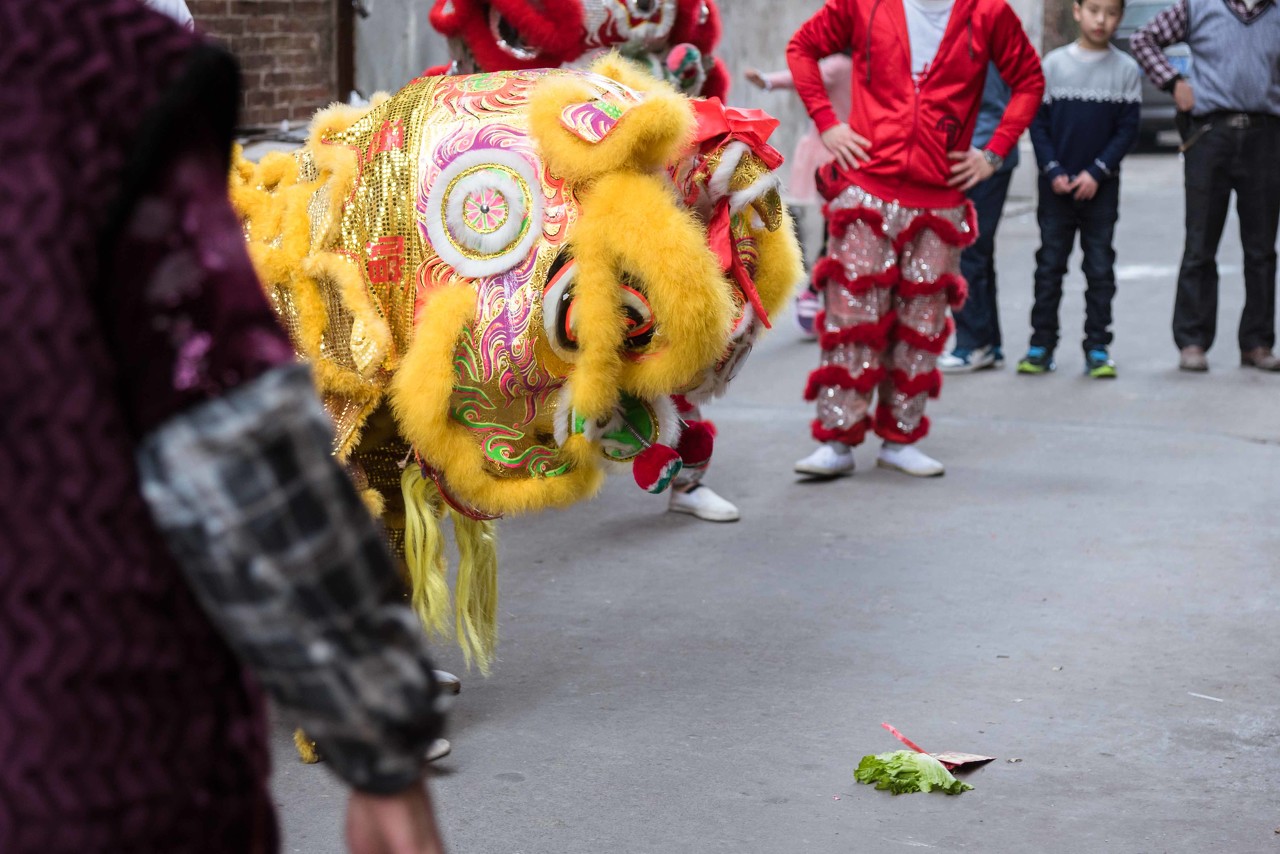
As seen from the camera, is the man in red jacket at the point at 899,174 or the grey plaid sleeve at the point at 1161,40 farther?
the grey plaid sleeve at the point at 1161,40

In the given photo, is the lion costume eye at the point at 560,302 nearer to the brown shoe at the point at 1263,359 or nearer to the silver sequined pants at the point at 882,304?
the silver sequined pants at the point at 882,304

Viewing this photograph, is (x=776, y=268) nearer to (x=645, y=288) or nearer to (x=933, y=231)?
(x=645, y=288)

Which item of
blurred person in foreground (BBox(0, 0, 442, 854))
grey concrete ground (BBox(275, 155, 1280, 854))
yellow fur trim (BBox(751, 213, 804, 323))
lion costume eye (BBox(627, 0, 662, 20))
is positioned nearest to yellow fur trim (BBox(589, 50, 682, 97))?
yellow fur trim (BBox(751, 213, 804, 323))

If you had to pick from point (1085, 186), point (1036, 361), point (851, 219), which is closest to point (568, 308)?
point (851, 219)

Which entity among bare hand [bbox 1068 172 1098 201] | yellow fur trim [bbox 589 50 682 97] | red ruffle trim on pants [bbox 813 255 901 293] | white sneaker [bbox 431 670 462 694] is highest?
yellow fur trim [bbox 589 50 682 97]

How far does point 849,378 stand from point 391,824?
465 centimetres

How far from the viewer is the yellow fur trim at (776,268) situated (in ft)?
10.5

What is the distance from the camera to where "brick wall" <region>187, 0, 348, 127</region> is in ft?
23.4

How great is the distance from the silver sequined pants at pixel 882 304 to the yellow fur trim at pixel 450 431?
2.71 m

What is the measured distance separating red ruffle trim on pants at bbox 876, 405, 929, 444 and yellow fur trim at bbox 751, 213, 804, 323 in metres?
2.82

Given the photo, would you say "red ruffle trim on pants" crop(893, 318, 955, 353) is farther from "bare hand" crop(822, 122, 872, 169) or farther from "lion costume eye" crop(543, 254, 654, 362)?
"lion costume eye" crop(543, 254, 654, 362)

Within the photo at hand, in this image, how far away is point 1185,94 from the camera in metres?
7.66

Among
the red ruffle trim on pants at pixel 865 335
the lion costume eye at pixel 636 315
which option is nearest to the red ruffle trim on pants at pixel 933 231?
the red ruffle trim on pants at pixel 865 335

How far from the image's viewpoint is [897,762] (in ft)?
11.3
